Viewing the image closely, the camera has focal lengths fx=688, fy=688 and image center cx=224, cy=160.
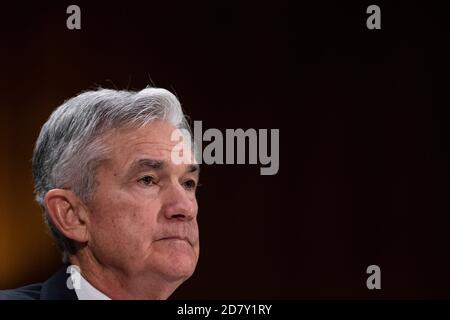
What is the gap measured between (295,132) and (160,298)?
84 cm

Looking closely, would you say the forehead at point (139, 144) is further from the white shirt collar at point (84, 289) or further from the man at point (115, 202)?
the white shirt collar at point (84, 289)

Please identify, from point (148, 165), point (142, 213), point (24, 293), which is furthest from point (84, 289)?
point (148, 165)

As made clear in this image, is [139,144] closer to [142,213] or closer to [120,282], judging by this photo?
[142,213]

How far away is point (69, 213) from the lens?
2.15 meters

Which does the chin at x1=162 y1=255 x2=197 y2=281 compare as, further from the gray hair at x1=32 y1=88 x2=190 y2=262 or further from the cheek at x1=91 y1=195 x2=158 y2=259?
the gray hair at x1=32 y1=88 x2=190 y2=262

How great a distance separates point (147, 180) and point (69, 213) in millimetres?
264

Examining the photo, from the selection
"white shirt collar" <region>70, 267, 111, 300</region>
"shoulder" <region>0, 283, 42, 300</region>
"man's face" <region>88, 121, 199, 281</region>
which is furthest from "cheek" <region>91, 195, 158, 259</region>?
"shoulder" <region>0, 283, 42, 300</region>

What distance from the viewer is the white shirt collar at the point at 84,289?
2164 millimetres

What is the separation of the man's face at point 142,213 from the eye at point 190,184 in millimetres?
56

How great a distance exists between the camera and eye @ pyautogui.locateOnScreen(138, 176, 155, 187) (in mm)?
2143

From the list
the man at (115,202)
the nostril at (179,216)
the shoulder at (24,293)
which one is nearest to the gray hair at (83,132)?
the man at (115,202)

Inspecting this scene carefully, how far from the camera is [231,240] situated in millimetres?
2566

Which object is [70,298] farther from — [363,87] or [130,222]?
[363,87]
